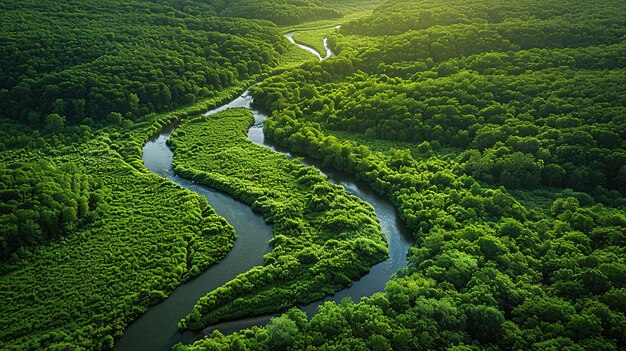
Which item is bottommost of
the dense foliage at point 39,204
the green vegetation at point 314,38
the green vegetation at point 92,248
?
the green vegetation at point 92,248

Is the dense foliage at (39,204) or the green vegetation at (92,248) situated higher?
the dense foliage at (39,204)

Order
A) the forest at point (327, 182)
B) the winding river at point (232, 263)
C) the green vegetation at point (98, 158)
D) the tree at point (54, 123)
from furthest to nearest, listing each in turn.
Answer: the tree at point (54, 123), the green vegetation at point (98, 158), the winding river at point (232, 263), the forest at point (327, 182)

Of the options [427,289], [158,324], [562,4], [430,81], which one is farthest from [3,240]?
[562,4]

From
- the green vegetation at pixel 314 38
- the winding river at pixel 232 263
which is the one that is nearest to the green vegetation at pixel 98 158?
the winding river at pixel 232 263

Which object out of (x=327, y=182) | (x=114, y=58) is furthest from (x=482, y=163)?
(x=114, y=58)

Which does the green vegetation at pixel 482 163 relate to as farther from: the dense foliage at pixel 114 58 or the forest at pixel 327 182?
the dense foliage at pixel 114 58
